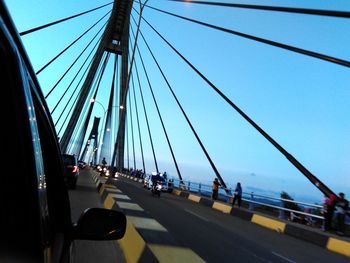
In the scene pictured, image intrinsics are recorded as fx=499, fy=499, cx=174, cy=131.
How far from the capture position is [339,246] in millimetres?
14484

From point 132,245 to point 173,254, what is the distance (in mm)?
1494

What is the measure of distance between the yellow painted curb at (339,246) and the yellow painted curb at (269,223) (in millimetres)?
3052

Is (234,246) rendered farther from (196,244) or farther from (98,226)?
(98,226)

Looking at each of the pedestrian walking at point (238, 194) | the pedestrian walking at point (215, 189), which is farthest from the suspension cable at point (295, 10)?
the pedestrian walking at point (215, 189)

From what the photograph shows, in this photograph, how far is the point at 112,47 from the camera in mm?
45719

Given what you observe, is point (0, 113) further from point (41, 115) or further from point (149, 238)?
point (149, 238)

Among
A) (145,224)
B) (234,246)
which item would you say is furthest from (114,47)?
(145,224)

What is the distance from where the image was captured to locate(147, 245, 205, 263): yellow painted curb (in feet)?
20.1

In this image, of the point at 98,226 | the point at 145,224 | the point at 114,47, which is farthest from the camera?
the point at 114,47

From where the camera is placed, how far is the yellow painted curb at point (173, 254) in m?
6.11

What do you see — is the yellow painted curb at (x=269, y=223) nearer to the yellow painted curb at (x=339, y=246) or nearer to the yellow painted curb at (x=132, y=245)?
the yellow painted curb at (x=339, y=246)

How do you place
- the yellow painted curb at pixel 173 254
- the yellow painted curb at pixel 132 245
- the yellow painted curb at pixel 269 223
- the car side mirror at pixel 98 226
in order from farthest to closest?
the yellow painted curb at pixel 269 223 < the yellow painted curb at pixel 132 245 < the yellow painted curb at pixel 173 254 < the car side mirror at pixel 98 226

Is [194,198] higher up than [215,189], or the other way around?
[215,189]

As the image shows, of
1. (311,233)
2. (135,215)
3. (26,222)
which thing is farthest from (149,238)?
(311,233)
